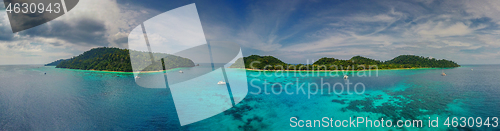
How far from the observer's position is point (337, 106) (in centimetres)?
1257

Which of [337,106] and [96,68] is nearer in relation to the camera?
[337,106]

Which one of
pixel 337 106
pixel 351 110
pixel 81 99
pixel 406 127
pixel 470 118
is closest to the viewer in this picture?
pixel 406 127

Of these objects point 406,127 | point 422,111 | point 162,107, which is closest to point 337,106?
point 406,127

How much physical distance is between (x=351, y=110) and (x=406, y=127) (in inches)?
125

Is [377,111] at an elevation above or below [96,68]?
below

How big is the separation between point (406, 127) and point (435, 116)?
3480mm

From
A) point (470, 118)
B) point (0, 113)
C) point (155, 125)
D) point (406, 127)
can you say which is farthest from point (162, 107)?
point (470, 118)

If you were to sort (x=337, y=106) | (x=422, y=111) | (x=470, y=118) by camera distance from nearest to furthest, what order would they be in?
(x=470, y=118) → (x=422, y=111) → (x=337, y=106)

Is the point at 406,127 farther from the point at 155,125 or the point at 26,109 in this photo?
the point at 26,109

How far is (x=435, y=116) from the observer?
970 centimetres

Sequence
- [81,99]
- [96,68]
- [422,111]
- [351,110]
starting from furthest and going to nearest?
[96,68] → [81,99] → [351,110] → [422,111]

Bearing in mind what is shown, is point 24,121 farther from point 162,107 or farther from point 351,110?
point 351,110

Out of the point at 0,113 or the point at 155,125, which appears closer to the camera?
the point at 155,125

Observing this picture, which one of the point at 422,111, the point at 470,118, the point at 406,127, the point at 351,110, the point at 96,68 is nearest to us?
the point at 406,127
